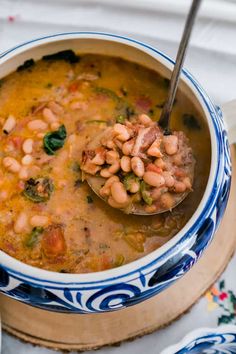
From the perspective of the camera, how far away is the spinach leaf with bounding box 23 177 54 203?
1.36m

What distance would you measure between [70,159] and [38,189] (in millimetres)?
117

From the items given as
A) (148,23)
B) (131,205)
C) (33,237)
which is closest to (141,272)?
(131,205)

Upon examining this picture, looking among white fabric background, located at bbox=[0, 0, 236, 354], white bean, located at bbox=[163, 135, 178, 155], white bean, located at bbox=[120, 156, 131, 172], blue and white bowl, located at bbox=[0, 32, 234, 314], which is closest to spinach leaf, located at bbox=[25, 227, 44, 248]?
blue and white bowl, located at bbox=[0, 32, 234, 314]

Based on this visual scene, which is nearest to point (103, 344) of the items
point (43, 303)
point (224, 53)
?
point (43, 303)

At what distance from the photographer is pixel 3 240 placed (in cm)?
132

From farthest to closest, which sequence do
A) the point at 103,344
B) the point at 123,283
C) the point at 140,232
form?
the point at 103,344 < the point at 140,232 < the point at 123,283

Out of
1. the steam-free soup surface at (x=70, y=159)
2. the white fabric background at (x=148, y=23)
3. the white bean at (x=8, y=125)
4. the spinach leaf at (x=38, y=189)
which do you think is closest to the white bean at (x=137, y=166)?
the steam-free soup surface at (x=70, y=159)

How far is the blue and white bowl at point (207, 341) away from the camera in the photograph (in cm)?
126

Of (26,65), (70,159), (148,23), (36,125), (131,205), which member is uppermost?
(148,23)

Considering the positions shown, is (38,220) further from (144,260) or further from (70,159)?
(144,260)

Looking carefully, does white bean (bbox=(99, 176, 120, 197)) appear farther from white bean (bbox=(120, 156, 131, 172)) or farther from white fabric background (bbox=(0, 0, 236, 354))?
white fabric background (bbox=(0, 0, 236, 354))

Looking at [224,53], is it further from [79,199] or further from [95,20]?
[79,199]

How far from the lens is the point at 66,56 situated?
1495mm

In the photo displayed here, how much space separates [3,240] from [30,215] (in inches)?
3.4
